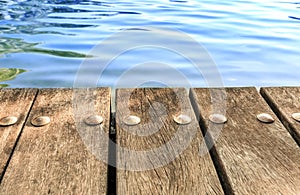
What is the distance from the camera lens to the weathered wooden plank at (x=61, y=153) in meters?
1.36

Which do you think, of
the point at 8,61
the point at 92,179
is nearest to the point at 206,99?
the point at 92,179

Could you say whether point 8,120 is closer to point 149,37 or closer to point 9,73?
point 9,73

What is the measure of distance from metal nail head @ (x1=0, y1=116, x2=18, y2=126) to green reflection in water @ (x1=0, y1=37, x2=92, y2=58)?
2928 millimetres

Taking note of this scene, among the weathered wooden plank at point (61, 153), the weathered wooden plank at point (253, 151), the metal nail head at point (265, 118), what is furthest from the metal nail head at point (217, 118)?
the weathered wooden plank at point (61, 153)

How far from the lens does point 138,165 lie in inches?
58.5

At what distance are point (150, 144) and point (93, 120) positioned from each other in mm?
280

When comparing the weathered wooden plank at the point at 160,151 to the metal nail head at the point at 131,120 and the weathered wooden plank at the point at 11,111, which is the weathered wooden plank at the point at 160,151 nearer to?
the metal nail head at the point at 131,120

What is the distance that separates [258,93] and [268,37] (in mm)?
3730

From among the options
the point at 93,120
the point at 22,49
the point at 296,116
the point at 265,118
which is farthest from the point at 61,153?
the point at 22,49

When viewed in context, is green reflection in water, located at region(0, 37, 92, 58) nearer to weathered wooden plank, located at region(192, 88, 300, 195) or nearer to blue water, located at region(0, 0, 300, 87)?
blue water, located at region(0, 0, 300, 87)

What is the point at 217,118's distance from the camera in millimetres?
1803

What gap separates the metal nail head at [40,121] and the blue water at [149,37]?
2.18 metres

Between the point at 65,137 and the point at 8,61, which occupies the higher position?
the point at 65,137

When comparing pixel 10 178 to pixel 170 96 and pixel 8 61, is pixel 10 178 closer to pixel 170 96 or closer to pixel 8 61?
pixel 170 96
